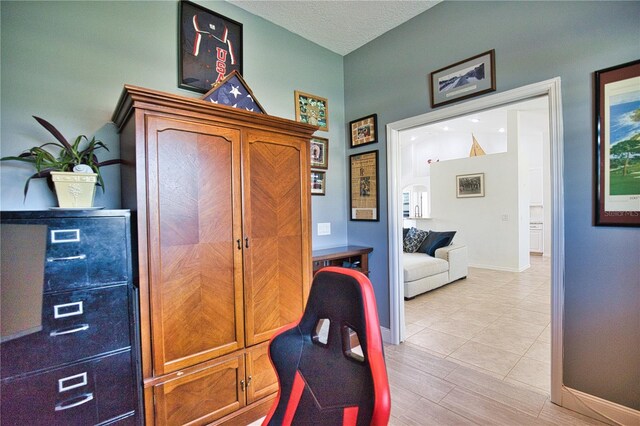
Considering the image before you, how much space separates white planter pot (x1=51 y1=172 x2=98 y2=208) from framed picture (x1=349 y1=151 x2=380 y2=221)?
2.31m

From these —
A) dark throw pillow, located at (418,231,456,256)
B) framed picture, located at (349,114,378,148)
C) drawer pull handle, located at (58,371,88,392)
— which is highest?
framed picture, located at (349,114,378,148)

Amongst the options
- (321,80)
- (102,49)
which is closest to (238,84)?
(102,49)

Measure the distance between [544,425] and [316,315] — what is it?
1828 mm

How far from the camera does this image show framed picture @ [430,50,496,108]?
2.22 meters

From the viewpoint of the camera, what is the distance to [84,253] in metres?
1.36

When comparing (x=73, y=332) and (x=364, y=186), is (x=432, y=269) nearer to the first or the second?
(x=364, y=186)

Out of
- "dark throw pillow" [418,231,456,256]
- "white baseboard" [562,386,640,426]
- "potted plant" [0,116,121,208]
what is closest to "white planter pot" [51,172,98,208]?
"potted plant" [0,116,121,208]

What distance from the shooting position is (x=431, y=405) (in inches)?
78.5

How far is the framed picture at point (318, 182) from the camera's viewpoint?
9.77ft

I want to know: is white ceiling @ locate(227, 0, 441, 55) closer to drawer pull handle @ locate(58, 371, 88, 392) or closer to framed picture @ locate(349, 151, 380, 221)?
framed picture @ locate(349, 151, 380, 221)

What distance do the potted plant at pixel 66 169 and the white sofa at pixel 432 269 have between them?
346 cm

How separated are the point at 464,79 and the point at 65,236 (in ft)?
9.35

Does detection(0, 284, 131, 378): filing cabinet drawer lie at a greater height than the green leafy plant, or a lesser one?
lesser

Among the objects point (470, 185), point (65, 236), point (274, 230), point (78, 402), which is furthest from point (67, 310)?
point (470, 185)
